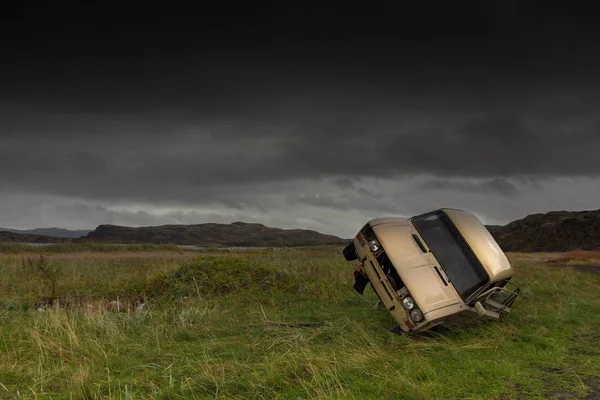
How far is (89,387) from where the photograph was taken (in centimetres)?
508

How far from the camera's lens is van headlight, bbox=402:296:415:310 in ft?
23.8

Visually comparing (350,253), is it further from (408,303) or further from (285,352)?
(285,352)

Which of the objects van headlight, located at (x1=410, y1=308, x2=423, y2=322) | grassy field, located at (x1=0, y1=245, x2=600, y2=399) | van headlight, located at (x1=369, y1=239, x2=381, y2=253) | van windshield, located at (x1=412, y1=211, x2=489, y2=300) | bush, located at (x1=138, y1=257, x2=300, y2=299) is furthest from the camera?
bush, located at (x1=138, y1=257, x2=300, y2=299)

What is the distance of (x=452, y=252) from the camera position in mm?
8203

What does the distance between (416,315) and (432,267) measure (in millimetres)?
982

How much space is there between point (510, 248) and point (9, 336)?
286 ft

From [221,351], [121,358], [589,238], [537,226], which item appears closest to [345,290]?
[221,351]

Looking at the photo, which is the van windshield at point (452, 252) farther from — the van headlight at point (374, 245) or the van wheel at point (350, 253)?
the van wheel at point (350, 253)

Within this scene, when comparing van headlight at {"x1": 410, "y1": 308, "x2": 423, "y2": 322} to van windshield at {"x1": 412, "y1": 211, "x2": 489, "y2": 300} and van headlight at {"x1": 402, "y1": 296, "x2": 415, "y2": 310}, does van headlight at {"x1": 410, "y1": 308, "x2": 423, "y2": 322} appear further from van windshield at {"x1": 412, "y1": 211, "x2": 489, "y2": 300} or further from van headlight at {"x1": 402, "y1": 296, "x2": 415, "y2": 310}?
van windshield at {"x1": 412, "y1": 211, "x2": 489, "y2": 300}

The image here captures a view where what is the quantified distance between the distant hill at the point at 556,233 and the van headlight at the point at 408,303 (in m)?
73.7

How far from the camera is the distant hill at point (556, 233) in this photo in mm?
73562

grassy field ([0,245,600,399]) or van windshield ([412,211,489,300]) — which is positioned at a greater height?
van windshield ([412,211,489,300])

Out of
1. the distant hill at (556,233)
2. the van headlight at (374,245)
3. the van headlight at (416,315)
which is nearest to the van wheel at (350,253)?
the van headlight at (374,245)

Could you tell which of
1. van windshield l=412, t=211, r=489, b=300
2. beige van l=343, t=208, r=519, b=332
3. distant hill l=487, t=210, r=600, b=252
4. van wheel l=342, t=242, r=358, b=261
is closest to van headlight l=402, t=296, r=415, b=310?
beige van l=343, t=208, r=519, b=332
